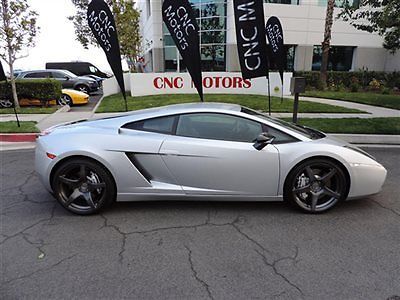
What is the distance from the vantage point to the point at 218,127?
3.54 meters

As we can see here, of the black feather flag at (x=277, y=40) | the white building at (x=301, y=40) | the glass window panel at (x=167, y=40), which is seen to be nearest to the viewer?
the black feather flag at (x=277, y=40)

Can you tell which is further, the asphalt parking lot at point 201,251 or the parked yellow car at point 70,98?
the parked yellow car at point 70,98

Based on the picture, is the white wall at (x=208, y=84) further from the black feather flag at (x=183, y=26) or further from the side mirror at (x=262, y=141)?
the side mirror at (x=262, y=141)

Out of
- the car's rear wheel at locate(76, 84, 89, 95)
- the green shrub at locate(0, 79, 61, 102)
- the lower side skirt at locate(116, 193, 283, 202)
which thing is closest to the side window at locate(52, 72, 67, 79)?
the car's rear wheel at locate(76, 84, 89, 95)

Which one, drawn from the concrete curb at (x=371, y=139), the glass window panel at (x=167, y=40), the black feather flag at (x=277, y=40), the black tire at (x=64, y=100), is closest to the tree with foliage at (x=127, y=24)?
the glass window panel at (x=167, y=40)

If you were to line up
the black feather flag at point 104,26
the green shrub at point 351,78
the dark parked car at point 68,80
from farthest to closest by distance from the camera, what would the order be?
the green shrub at point 351,78 < the dark parked car at point 68,80 < the black feather flag at point 104,26

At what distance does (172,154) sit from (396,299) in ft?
7.68

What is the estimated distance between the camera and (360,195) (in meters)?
3.51

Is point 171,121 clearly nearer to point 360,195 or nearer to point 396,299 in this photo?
point 360,195

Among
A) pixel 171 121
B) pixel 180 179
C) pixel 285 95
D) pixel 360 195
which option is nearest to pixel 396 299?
pixel 360 195

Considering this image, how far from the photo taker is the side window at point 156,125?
3545 millimetres

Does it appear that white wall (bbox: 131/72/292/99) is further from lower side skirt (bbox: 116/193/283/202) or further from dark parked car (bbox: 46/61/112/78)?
dark parked car (bbox: 46/61/112/78)

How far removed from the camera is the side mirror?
3.31m

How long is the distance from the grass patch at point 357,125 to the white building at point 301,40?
43.1ft
